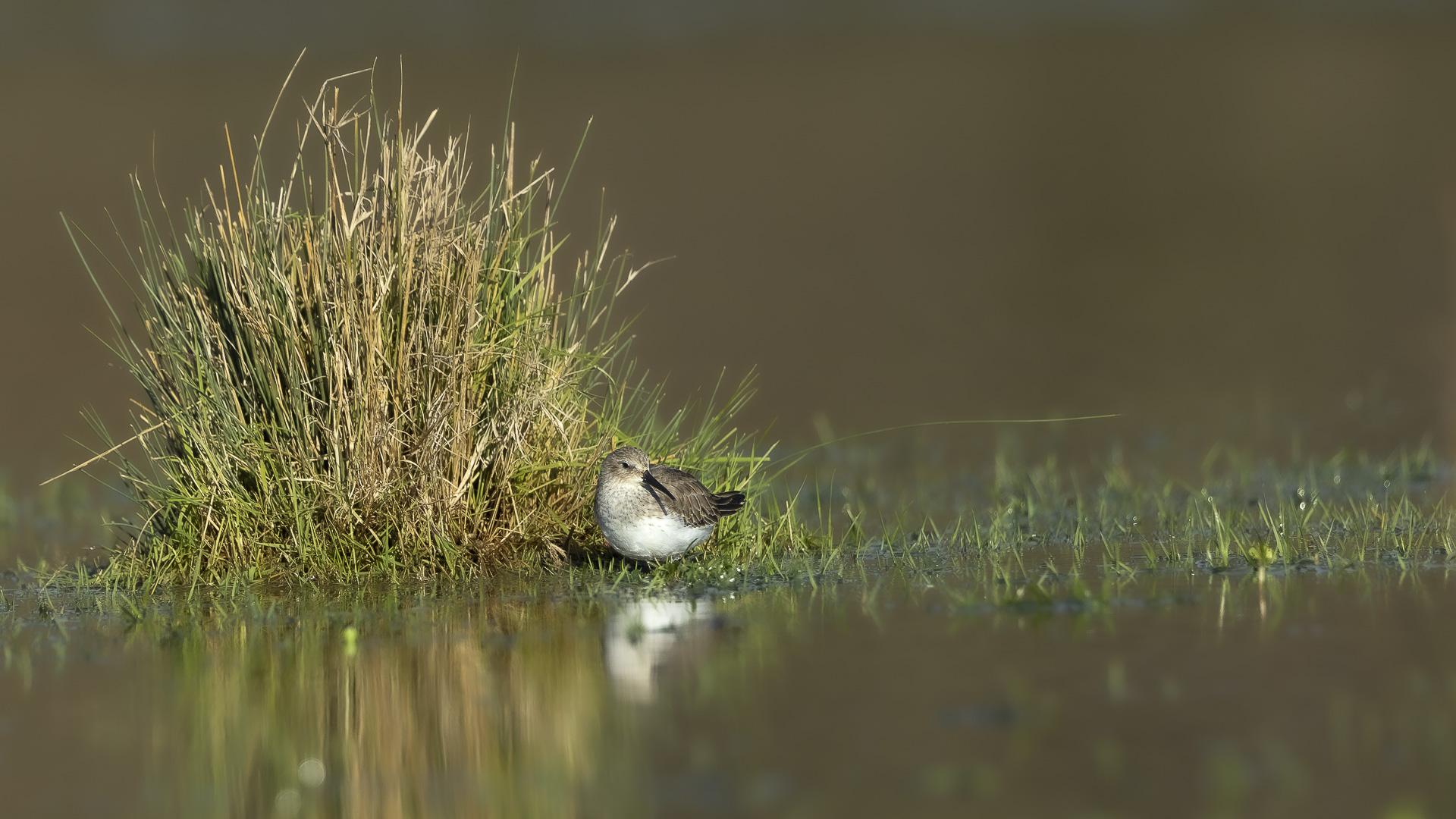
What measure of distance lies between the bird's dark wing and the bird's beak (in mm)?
18

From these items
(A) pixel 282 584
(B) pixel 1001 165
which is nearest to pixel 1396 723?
(A) pixel 282 584

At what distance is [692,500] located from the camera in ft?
28.1

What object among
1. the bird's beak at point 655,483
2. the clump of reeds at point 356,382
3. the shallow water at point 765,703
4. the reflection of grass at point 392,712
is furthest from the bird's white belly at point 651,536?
the clump of reeds at point 356,382

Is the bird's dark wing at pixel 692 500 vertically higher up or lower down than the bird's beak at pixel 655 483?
lower down

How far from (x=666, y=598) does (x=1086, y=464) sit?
5.83 m

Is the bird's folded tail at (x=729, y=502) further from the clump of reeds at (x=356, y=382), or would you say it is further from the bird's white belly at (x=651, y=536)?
the clump of reeds at (x=356, y=382)

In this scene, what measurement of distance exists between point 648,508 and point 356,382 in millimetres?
1827

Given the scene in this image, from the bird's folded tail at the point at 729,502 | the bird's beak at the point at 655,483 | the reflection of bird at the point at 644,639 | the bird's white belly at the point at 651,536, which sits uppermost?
the bird's beak at the point at 655,483

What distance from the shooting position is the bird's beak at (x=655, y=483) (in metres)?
8.41

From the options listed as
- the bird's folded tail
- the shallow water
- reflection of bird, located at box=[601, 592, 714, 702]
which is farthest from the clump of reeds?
reflection of bird, located at box=[601, 592, 714, 702]

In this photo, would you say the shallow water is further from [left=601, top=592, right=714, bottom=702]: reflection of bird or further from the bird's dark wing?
the bird's dark wing

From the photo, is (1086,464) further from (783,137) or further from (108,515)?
(783,137)

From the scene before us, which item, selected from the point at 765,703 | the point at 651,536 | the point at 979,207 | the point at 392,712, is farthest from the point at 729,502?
the point at 979,207

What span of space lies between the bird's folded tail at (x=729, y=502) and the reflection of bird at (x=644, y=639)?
2.29 ft
